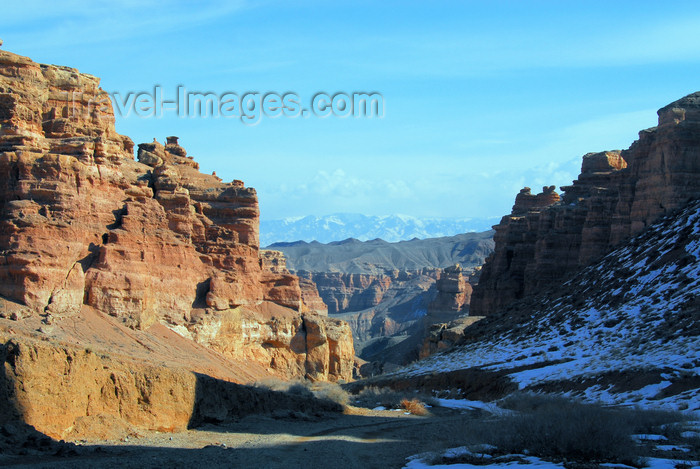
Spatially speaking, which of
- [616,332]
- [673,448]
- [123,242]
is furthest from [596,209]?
[673,448]

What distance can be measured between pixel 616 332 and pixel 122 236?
76.1 ft

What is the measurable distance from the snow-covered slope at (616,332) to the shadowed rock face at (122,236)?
1139cm

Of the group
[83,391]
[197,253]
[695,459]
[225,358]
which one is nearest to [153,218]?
[197,253]

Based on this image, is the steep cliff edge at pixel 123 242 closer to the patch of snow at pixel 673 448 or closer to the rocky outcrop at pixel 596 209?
the rocky outcrop at pixel 596 209

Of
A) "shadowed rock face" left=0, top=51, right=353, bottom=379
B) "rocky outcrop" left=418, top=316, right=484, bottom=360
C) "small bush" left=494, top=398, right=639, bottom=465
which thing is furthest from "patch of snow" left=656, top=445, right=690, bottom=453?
"rocky outcrop" left=418, top=316, right=484, bottom=360

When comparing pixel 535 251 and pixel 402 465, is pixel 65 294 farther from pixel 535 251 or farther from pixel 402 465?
pixel 535 251

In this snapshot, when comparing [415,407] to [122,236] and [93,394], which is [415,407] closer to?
[93,394]

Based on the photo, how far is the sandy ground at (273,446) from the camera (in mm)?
12984

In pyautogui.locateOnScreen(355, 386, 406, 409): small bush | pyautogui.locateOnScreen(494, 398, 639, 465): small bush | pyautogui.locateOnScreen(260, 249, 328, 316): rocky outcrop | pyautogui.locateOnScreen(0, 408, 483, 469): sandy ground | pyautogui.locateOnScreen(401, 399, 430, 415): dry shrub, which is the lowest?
pyautogui.locateOnScreen(355, 386, 406, 409): small bush

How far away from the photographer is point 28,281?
36656mm

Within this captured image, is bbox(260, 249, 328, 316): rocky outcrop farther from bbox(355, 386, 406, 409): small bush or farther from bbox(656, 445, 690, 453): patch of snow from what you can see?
bbox(656, 445, 690, 453): patch of snow

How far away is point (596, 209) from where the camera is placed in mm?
59719

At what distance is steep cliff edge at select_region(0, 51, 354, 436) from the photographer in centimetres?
3775

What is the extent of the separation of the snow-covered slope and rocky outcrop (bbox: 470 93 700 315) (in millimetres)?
6322
